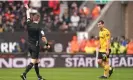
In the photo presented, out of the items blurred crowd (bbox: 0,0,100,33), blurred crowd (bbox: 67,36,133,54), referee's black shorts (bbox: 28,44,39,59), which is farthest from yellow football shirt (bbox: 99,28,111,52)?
blurred crowd (bbox: 0,0,100,33)

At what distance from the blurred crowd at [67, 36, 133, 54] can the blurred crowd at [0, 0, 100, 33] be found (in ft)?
4.64

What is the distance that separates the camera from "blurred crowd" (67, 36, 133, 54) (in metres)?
28.9

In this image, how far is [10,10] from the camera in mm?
31703

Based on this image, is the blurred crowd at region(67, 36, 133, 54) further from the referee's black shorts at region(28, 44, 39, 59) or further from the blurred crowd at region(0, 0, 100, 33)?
the referee's black shorts at region(28, 44, 39, 59)

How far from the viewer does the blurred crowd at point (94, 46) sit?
94.9ft

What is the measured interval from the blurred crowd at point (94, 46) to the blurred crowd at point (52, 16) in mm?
1414

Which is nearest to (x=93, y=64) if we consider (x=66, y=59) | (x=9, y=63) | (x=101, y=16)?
(x=66, y=59)

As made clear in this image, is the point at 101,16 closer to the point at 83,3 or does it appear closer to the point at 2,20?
the point at 83,3

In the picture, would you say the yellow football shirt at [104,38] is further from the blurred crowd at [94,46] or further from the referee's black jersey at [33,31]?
the blurred crowd at [94,46]

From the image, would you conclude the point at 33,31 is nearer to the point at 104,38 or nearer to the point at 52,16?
the point at 104,38

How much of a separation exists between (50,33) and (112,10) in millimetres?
4789

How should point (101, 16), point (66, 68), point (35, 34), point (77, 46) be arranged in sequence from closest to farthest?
point (35, 34) < point (66, 68) < point (77, 46) < point (101, 16)

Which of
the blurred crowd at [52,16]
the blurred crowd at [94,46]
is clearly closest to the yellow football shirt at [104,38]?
the blurred crowd at [94,46]

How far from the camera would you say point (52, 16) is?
32.3 m
